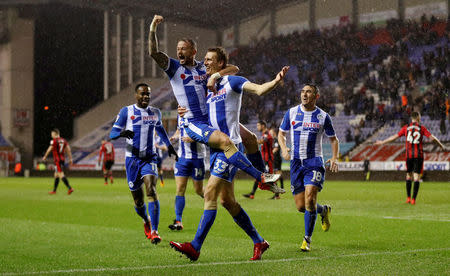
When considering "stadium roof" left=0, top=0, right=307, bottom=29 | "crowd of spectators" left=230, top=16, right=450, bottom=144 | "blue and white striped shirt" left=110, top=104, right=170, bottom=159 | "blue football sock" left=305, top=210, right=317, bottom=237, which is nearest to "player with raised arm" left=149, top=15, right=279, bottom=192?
"blue football sock" left=305, top=210, right=317, bottom=237

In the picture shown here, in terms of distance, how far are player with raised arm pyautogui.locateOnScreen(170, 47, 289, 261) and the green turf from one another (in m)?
0.24

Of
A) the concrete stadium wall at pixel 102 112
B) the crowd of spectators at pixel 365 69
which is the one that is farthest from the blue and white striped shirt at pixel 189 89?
the concrete stadium wall at pixel 102 112

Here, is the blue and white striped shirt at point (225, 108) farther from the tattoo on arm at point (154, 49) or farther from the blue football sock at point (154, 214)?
the blue football sock at point (154, 214)

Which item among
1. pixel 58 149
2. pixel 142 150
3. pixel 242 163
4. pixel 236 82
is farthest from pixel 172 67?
pixel 58 149

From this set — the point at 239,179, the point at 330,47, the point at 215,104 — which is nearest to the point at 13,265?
the point at 215,104

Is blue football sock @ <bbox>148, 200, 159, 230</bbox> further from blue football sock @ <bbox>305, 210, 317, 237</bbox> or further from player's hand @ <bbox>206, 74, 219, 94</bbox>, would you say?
player's hand @ <bbox>206, 74, 219, 94</bbox>

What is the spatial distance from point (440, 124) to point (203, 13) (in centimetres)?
1844

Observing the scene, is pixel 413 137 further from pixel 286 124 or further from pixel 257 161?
pixel 257 161

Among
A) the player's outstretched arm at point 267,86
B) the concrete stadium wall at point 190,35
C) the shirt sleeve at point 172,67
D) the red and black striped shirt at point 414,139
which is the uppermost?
the concrete stadium wall at point 190,35

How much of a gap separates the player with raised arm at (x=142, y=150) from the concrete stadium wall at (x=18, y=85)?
41.2 metres

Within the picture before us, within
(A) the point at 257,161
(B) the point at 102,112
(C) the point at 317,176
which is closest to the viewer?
(A) the point at 257,161

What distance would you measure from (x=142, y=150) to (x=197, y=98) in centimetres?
209

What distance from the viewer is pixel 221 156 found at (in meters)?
6.61

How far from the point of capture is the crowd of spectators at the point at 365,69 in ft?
111
